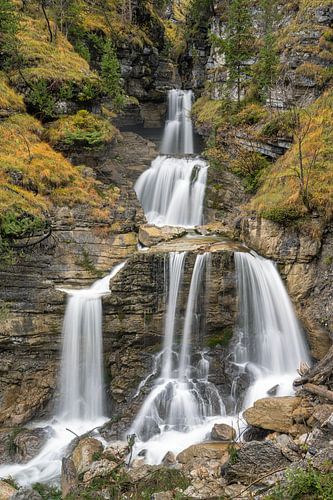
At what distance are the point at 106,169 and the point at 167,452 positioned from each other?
13.5 meters

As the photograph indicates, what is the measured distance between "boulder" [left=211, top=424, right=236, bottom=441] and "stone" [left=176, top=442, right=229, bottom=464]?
0.23 metres

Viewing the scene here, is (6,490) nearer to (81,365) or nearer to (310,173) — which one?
(81,365)

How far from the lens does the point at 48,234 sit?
13594 millimetres

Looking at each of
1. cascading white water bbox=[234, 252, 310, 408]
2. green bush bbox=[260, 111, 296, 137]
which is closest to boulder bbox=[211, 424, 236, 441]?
cascading white water bbox=[234, 252, 310, 408]

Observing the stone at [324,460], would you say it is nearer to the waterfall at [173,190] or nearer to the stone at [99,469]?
the stone at [99,469]

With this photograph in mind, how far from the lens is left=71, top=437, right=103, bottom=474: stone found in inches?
360

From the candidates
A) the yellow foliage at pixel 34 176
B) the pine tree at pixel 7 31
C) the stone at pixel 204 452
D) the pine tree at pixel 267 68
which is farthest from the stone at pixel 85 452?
the pine tree at pixel 267 68

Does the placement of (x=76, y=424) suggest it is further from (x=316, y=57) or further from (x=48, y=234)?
(x=316, y=57)

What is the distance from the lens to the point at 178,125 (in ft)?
88.4

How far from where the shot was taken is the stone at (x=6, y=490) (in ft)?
28.3

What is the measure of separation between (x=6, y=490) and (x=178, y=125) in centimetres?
2384

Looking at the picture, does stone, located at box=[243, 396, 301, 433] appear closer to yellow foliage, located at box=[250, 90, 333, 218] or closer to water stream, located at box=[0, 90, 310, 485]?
water stream, located at box=[0, 90, 310, 485]

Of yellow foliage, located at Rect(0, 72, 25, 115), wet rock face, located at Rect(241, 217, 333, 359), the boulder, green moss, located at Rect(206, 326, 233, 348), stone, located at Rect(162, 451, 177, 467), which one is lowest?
stone, located at Rect(162, 451, 177, 467)

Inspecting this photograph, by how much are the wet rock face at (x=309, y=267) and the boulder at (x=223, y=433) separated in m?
4.16
